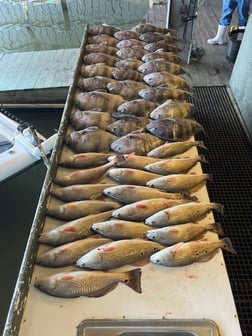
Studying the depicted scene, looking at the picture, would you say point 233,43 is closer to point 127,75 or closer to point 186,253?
point 127,75

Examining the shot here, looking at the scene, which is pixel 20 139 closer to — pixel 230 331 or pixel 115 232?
pixel 115 232

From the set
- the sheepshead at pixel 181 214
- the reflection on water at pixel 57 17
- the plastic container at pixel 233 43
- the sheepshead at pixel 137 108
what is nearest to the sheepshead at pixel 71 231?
the sheepshead at pixel 181 214

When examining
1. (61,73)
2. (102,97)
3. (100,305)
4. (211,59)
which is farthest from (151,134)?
(211,59)

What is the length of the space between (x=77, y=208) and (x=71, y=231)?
0.13 m

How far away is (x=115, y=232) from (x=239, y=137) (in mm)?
1904

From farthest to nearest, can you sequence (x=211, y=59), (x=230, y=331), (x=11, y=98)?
(x=211, y=59) → (x=11, y=98) → (x=230, y=331)

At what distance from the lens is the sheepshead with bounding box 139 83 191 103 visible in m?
2.07

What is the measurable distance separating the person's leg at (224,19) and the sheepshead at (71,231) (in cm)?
423

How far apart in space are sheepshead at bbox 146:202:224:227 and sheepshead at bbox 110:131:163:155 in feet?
1.42

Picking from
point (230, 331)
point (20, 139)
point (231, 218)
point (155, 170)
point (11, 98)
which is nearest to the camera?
point (230, 331)

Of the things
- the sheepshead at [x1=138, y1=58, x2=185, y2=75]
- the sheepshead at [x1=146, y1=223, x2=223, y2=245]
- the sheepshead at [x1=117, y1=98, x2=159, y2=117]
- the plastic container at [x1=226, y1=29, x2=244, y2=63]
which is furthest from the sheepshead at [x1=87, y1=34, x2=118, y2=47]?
the plastic container at [x1=226, y1=29, x2=244, y2=63]

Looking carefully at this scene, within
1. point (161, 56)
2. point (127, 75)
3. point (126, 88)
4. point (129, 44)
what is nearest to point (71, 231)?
point (126, 88)

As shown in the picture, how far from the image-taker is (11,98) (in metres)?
3.95

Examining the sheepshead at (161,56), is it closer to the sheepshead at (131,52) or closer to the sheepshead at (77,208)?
the sheepshead at (131,52)
